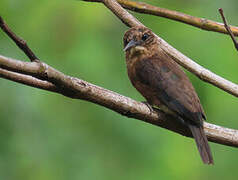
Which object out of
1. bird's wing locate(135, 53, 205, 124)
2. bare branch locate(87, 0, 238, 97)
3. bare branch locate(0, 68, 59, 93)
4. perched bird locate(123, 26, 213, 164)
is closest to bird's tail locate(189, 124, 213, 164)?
perched bird locate(123, 26, 213, 164)

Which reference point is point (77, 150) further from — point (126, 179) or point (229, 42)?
point (229, 42)

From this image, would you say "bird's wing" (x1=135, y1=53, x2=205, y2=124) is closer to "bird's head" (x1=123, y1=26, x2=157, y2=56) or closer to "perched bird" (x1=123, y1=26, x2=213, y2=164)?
"perched bird" (x1=123, y1=26, x2=213, y2=164)

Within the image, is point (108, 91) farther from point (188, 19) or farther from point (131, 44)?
point (131, 44)

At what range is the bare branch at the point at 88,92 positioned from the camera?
2.46 m

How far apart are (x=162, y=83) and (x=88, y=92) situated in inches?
48.0

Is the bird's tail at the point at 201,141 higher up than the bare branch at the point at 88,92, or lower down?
lower down

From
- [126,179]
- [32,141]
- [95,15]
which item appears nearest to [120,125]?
[126,179]

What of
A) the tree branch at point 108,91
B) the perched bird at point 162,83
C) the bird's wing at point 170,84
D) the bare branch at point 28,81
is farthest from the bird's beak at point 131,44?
the bare branch at point 28,81

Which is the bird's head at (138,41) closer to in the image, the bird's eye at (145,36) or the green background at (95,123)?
the bird's eye at (145,36)

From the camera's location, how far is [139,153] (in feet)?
13.8

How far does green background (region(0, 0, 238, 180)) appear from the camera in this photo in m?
4.20

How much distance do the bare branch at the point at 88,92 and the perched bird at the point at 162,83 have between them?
163 mm

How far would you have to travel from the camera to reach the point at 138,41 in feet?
14.3

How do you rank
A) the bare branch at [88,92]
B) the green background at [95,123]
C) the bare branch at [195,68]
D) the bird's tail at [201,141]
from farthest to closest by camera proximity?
the green background at [95,123] → the bird's tail at [201,141] → the bare branch at [195,68] → the bare branch at [88,92]
